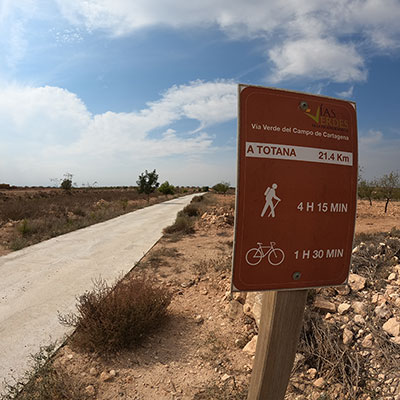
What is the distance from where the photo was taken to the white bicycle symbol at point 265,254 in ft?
4.78

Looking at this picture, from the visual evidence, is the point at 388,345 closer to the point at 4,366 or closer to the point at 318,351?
the point at 318,351

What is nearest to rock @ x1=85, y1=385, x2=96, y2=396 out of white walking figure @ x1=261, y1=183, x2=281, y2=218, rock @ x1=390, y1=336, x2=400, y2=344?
white walking figure @ x1=261, y1=183, x2=281, y2=218

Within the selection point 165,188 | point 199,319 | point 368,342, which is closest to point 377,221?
point 368,342

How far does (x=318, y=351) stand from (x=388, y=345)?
2.40ft

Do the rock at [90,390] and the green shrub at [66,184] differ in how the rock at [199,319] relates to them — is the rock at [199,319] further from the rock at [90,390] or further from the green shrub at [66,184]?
the green shrub at [66,184]

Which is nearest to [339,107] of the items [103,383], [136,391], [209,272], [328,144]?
[328,144]

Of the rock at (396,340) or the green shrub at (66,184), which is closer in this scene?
the rock at (396,340)

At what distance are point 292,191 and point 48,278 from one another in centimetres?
588

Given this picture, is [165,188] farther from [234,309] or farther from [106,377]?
[106,377]

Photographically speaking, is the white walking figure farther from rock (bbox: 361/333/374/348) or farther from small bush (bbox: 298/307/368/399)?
rock (bbox: 361/333/374/348)

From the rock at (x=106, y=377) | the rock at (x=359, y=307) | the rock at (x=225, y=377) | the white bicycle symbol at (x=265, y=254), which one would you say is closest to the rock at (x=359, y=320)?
the rock at (x=359, y=307)

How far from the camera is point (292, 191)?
148cm

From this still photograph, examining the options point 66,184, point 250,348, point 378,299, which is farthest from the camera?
point 66,184

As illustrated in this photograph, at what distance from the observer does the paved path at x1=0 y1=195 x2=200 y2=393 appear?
368cm
